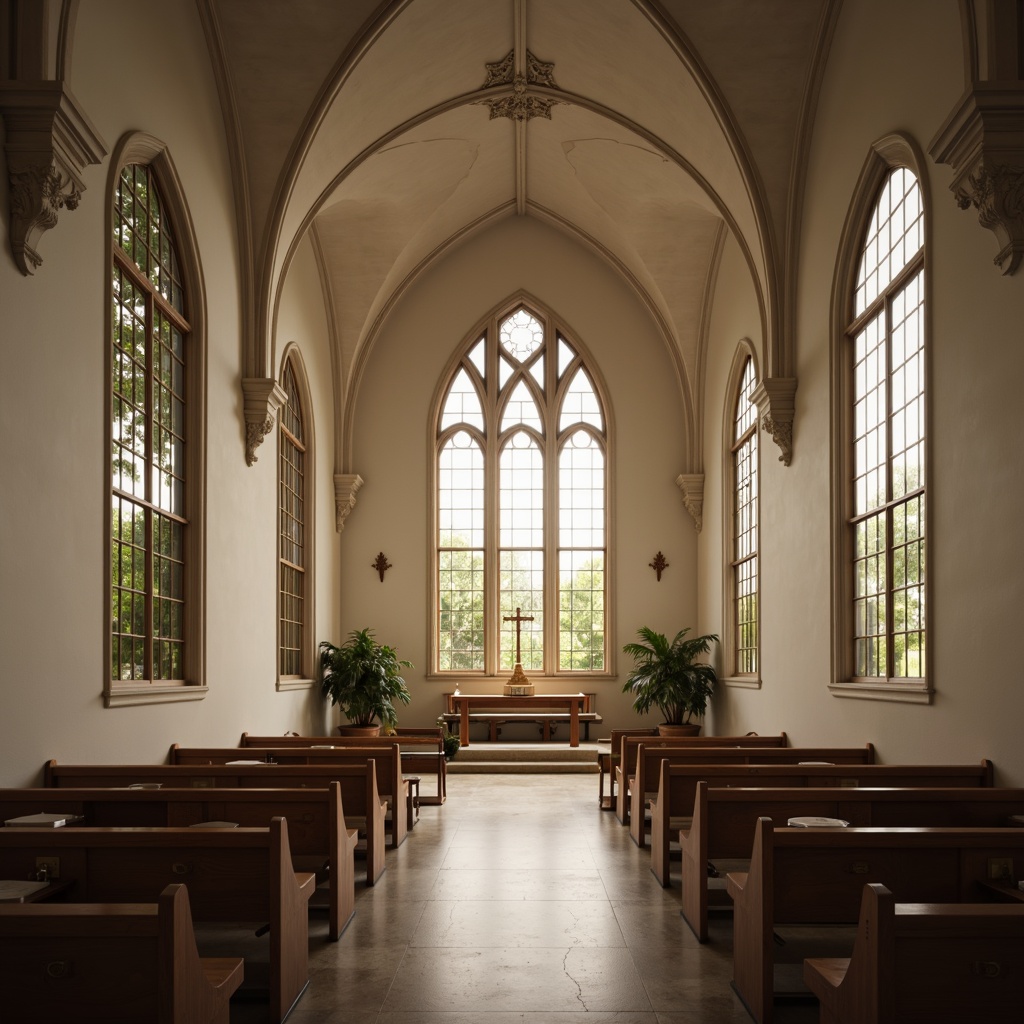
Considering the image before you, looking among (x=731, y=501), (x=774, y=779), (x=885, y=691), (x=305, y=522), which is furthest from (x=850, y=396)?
(x=305, y=522)

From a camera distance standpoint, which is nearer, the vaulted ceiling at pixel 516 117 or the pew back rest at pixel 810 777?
the pew back rest at pixel 810 777

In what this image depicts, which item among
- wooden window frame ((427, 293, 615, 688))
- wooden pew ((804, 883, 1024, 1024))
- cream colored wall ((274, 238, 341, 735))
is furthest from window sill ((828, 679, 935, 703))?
wooden window frame ((427, 293, 615, 688))

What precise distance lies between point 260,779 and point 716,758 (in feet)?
10.7

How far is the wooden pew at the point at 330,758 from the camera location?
784 cm

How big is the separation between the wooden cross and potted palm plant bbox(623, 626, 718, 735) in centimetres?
157

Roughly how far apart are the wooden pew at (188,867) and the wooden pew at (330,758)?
3.31 metres

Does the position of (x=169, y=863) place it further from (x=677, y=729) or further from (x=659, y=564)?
(x=659, y=564)

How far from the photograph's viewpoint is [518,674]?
571 inches

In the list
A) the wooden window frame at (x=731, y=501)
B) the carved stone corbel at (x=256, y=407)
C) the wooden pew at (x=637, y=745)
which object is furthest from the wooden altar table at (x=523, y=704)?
the carved stone corbel at (x=256, y=407)

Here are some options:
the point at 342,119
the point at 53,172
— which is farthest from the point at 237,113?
the point at 53,172

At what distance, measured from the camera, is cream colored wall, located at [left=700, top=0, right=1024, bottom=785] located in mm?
5910

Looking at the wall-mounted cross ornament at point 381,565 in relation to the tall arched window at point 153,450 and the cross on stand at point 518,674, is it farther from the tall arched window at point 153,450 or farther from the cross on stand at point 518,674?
the tall arched window at point 153,450

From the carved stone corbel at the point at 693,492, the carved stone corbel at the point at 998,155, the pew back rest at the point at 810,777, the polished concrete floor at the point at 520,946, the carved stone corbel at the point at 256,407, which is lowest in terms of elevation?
the polished concrete floor at the point at 520,946

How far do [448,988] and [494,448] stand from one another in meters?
11.2
